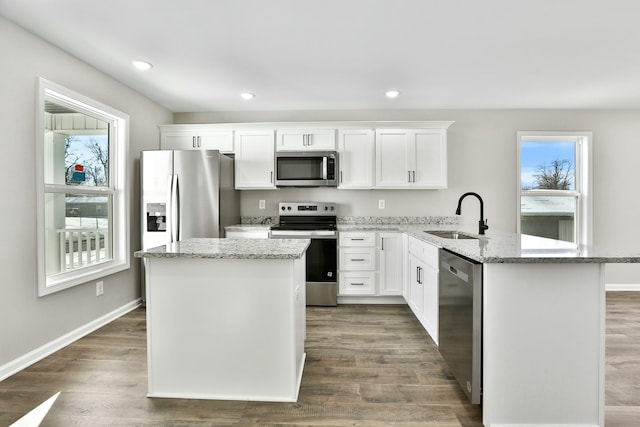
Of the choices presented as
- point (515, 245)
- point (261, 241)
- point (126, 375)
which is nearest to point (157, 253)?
point (261, 241)

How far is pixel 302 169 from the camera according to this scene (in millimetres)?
4047

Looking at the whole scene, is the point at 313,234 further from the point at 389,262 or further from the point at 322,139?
the point at 322,139

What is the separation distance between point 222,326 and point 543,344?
1.71 meters

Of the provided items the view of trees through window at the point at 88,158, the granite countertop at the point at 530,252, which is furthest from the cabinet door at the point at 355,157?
the view of trees through window at the point at 88,158

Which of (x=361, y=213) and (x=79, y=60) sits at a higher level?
(x=79, y=60)

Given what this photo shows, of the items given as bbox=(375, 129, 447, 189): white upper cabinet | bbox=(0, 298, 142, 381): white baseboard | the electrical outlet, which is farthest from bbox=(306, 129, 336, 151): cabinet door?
bbox=(0, 298, 142, 381): white baseboard

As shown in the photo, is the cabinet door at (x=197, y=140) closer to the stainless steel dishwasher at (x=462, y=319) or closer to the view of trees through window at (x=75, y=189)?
the view of trees through window at (x=75, y=189)

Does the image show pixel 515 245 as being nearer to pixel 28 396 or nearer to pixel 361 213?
pixel 361 213

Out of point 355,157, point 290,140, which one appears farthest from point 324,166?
point 290,140

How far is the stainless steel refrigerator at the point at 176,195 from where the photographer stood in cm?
364

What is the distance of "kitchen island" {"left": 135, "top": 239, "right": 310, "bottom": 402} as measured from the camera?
192cm

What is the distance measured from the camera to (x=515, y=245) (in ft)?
6.64

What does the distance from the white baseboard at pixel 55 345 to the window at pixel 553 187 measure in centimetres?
486

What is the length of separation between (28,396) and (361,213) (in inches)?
138
